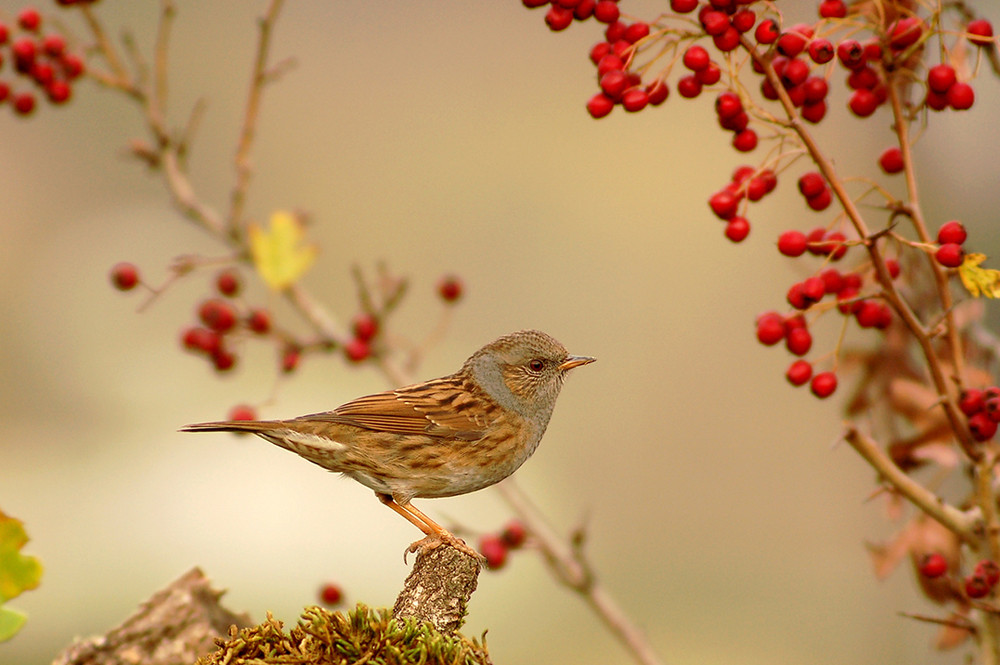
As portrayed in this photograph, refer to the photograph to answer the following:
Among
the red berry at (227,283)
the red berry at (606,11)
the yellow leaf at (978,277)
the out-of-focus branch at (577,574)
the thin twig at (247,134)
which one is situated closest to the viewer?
the yellow leaf at (978,277)

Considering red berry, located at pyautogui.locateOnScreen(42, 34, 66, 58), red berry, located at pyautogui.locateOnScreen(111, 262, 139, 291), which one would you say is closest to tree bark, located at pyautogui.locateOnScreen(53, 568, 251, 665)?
red berry, located at pyautogui.locateOnScreen(111, 262, 139, 291)

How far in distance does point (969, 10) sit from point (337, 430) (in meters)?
1.51

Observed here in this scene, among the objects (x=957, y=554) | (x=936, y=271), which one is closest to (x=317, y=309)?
(x=936, y=271)

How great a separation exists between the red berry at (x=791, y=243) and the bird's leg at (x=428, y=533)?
78cm

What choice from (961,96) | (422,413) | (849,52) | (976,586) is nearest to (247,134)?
(422,413)

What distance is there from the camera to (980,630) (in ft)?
6.01

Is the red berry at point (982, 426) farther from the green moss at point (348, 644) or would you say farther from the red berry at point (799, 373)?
the green moss at point (348, 644)

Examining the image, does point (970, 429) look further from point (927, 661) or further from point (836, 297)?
point (927, 661)

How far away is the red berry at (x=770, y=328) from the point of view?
1.81 m

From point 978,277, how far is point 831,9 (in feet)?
1.87

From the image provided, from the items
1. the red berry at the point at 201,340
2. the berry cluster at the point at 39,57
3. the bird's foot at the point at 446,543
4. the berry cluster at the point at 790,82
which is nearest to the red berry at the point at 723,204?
the berry cluster at the point at 790,82

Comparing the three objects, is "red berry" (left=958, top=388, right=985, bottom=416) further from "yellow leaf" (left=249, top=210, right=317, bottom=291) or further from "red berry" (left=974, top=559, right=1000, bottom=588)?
"yellow leaf" (left=249, top=210, right=317, bottom=291)

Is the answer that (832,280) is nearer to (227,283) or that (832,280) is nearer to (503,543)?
(503,543)

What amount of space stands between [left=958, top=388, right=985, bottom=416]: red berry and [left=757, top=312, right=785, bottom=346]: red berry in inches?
13.1
